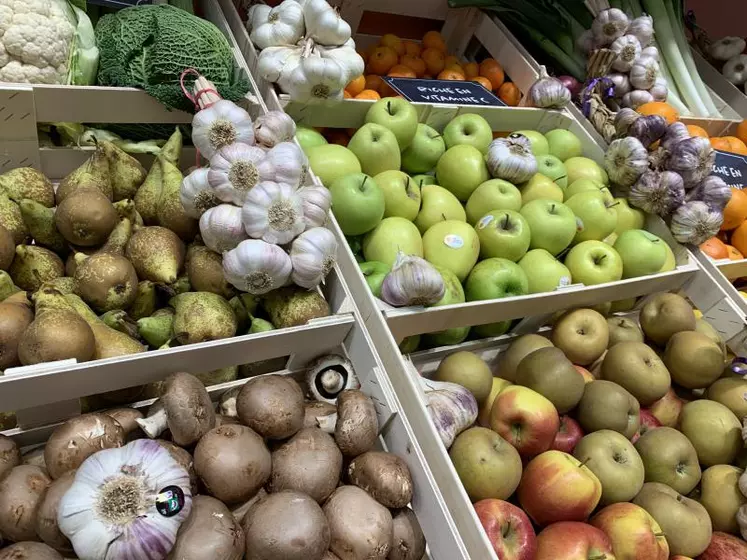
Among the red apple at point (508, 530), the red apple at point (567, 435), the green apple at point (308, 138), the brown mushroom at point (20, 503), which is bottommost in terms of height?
the red apple at point (567, 435)

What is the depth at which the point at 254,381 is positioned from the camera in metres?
1.06

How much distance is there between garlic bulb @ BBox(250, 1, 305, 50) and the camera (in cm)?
173

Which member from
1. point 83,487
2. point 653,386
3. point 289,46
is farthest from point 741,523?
point 289,46

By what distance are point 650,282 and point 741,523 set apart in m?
0.76

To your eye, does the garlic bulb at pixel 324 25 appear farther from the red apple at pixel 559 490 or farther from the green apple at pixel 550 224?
the red apple at pixel 559 490

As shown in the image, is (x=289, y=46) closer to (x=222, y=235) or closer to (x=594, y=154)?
(x=222, y=235)

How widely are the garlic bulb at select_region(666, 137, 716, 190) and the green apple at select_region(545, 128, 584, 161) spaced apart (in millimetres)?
330

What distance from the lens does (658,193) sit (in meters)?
1.91

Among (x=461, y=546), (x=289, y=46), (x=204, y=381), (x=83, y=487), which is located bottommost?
(x=204, y=381)

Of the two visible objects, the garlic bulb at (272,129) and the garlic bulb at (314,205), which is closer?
the garlic bulb at (314,205)

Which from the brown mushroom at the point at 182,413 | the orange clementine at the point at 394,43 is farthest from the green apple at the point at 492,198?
the brown mushroom at the point at 182,413

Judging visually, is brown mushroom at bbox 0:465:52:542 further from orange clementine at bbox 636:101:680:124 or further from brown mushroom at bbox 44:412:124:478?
orange clementine at bbox 636:101:680:124

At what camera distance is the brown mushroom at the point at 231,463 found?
90cm

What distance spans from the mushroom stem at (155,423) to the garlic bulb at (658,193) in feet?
5.73
